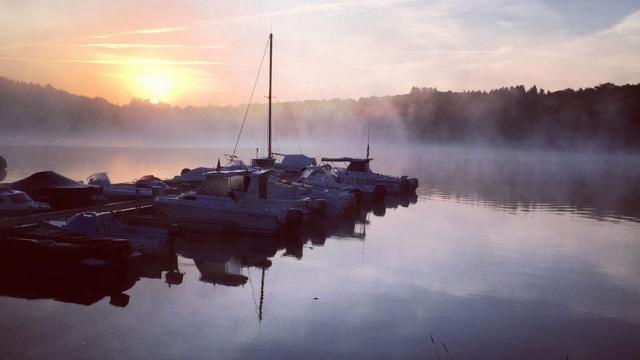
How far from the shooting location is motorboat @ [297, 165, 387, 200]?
40.9 metres

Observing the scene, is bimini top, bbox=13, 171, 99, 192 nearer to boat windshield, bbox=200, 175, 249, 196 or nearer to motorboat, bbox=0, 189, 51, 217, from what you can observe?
motorboat, bbox=0, 189, 51, 217

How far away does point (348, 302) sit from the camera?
17453mm

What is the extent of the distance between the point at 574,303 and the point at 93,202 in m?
28.2

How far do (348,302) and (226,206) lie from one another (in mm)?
11483

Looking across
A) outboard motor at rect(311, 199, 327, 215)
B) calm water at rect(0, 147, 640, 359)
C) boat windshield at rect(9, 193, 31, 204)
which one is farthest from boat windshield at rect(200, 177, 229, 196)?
boat windshield at rect(9, 193, 31, 204)

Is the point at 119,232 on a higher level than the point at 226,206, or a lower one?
lower

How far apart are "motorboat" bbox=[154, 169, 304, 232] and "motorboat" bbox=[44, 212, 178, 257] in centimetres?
455

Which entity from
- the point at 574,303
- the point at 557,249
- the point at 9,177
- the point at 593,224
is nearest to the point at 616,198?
the point at 593,224

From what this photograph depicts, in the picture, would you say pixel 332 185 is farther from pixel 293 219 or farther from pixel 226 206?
pixel 226 206

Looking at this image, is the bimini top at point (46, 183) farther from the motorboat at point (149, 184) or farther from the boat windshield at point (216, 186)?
the boat windshield at point (216, 186)

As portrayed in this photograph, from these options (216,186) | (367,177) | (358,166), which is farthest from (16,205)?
(358,166)

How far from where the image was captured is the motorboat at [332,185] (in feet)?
134

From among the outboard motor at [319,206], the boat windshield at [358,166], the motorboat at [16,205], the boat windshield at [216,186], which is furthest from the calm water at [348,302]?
the boat windshield at [358,166]

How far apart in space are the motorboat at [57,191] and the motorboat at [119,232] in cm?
1031
